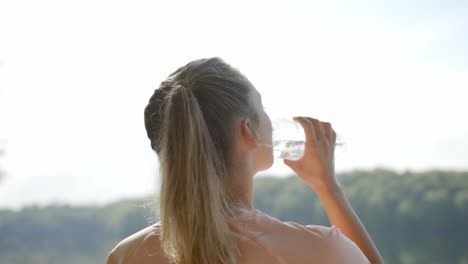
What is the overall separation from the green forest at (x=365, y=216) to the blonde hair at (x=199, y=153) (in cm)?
277

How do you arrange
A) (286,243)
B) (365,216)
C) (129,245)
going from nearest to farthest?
1. (286,243)
2. (129,245)
3. (365,216)

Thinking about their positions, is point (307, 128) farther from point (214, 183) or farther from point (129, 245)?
point (129, 245)

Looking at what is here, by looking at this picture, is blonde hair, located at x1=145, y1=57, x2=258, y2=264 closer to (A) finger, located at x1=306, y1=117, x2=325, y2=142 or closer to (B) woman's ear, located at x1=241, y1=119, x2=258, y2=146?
(B) woman's ear, located at x1=241, y1=119, x2=258, y2=146

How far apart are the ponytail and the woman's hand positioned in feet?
0.60

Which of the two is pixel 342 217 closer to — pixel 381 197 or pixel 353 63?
pixel 381 197

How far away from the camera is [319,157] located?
1.13 metres

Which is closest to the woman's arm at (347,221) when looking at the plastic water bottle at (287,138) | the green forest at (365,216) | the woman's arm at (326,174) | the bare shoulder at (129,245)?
the woman's arm at (326,174)

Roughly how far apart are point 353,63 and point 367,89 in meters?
0.22

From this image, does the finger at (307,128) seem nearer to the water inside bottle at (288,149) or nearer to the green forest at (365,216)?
the water inside bottle at (288,149)

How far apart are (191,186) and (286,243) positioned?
0.18 meters

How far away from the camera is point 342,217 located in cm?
110

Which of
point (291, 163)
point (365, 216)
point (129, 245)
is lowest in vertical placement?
point (365, 216)

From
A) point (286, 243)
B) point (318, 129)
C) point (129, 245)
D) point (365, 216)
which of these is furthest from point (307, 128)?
point (365, 216)

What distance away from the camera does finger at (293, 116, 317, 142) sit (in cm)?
110
